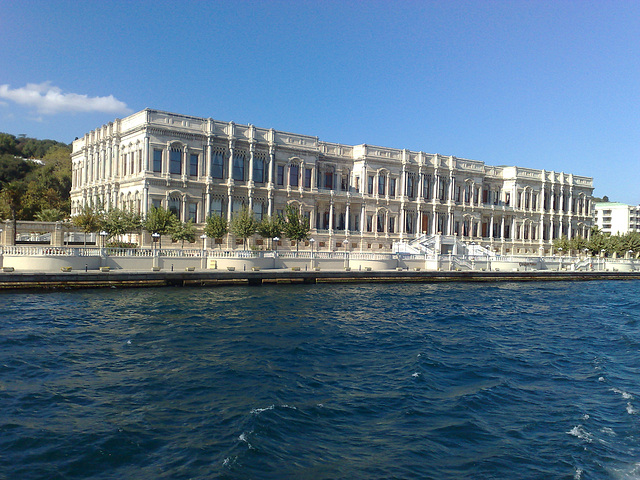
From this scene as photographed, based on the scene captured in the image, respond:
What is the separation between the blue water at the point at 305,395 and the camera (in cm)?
1065

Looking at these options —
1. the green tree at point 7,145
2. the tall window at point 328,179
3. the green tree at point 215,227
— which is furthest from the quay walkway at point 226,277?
the green tree at point 7,145

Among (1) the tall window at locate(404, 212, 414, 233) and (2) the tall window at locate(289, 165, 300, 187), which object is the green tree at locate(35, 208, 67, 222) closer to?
(2) the tall window at locate(289, 165, 300, 187)

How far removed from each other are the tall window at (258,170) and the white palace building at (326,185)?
0.11 m

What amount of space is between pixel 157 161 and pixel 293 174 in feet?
51.1

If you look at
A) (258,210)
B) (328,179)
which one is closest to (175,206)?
(258,210)

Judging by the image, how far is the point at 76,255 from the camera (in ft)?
118

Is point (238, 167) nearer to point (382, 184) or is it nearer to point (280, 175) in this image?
point (280, 175)

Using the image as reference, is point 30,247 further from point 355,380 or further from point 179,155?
point 355,380

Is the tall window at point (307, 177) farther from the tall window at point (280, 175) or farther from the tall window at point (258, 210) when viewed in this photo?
the tall window at point (258, 210)

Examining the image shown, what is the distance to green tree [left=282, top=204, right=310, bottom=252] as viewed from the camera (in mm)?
53353

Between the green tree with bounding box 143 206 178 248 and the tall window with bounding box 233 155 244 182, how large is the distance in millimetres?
11405

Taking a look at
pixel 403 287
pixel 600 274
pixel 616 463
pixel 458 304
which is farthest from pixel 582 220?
pixel 616 463

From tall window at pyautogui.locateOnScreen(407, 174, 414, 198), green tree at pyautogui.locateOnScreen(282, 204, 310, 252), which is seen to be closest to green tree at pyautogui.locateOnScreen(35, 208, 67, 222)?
green tree at pyautogui.locateOnScreen(282, 204, 310, 252)

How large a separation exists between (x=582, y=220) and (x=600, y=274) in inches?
1033
